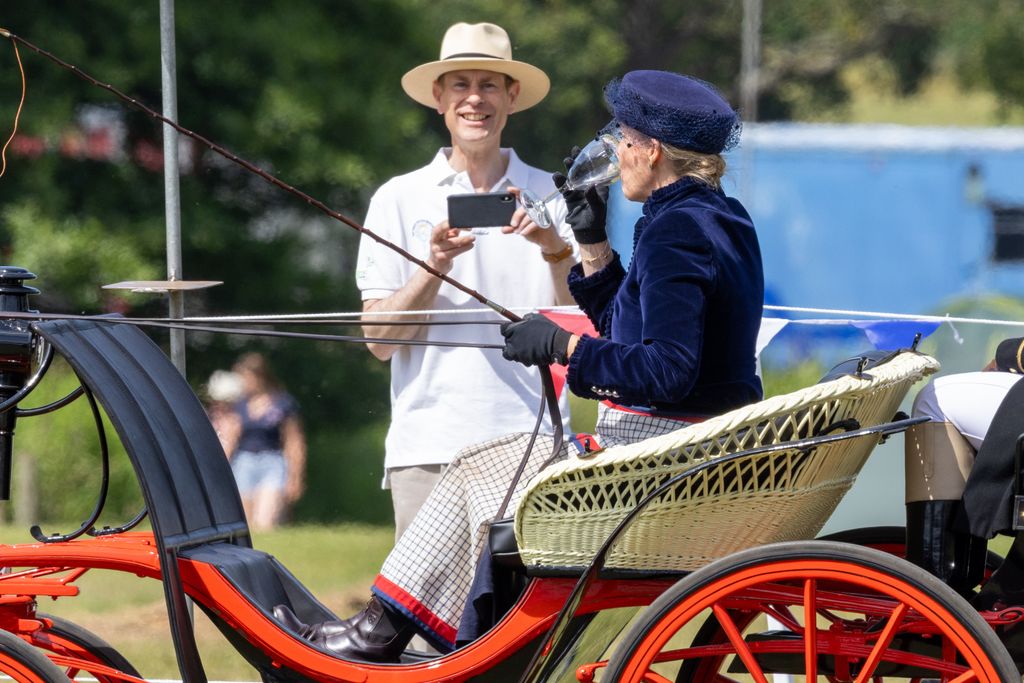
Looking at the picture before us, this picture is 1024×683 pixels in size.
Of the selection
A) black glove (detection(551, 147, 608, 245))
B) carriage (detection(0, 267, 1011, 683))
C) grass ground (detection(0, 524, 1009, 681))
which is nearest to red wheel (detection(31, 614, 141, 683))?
carriage (detection(0, 267, 1011, 683))

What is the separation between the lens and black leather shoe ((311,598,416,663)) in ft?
8.11

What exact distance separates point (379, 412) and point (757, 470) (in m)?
2.55

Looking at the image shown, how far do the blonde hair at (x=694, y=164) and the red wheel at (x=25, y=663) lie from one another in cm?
135

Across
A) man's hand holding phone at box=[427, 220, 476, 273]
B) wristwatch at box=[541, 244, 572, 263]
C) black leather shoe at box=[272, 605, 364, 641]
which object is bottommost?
black leather shoe at box=[272, 605, 364, 641]

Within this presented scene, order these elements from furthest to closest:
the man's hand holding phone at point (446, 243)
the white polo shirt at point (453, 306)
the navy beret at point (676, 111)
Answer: the white polo shirt at point (453, 306) < the man's hand holding phone at point (446, 243) < the navy beret at point (676, 111)

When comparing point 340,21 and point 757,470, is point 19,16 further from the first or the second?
point 757,470

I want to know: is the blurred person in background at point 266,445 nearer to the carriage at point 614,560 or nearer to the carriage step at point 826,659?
the carriage at point 614,560

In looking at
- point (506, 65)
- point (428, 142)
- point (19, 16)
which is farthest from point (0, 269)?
point (19, 16)

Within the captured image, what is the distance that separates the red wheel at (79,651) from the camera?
2.45 m

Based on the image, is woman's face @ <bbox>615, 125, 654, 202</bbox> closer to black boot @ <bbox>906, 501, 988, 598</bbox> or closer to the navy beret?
the navy beret

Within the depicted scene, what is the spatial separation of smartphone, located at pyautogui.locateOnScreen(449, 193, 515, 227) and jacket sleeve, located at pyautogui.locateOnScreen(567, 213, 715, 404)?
1.88ft

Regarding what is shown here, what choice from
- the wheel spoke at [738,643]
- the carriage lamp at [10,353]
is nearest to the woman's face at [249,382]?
the carriage lamp at [10,353]

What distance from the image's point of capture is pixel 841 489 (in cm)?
232

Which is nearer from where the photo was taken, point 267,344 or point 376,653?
point 376,653
